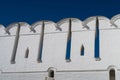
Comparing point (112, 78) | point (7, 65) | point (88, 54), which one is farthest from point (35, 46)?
point (112, 78)

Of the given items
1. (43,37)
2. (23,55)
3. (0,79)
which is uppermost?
(43,37)

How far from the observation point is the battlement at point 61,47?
45.5 feet

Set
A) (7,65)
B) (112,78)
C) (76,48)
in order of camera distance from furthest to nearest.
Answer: (7,65) → (76,48) → (112,78)

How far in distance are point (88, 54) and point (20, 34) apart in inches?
174

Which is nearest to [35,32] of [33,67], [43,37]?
[43,37]

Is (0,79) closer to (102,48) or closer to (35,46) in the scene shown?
(35,46)

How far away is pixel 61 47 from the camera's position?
48.3 ft

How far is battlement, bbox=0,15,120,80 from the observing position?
1387 centimetres

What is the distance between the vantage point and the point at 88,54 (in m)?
14.1

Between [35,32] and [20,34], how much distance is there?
97 cm

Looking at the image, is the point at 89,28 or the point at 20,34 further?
the point at 20,34

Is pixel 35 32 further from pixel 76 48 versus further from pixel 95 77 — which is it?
pixel 95 77

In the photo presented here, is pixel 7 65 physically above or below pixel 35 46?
below

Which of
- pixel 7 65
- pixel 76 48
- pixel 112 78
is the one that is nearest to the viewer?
pixel 112 78
